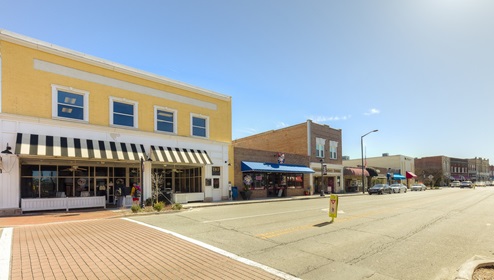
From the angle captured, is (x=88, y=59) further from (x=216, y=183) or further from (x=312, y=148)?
(x=312, y=148)

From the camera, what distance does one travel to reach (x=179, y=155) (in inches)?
861

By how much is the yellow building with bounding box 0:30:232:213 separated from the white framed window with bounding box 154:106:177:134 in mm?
76

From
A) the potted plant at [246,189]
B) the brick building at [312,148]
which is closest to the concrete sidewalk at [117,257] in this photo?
the potted plant at [246,189]

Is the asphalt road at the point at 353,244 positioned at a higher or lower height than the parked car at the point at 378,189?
higher

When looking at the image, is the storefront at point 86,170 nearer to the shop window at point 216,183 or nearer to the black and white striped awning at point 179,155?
the black and white striped awning at point 179,155

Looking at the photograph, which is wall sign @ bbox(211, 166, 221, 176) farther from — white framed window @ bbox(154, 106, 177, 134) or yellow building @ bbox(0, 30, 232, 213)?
white framed window @ bbox(154, 106, 177, 134)

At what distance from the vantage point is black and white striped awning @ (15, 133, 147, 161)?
15258mm

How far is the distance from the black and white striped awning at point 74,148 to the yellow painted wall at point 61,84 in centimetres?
148


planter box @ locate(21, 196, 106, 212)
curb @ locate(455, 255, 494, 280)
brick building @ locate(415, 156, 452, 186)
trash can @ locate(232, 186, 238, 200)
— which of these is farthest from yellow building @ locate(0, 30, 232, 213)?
brick building @ locate(415, 156, 452, 186)

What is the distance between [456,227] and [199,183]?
1722cm

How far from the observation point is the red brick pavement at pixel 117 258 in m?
5.66

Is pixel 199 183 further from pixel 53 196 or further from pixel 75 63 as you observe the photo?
pixel 75 63

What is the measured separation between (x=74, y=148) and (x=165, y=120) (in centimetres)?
711

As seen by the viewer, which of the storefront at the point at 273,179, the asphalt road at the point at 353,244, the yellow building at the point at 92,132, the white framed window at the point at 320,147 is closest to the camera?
the asphalt road at the point at 353,244
